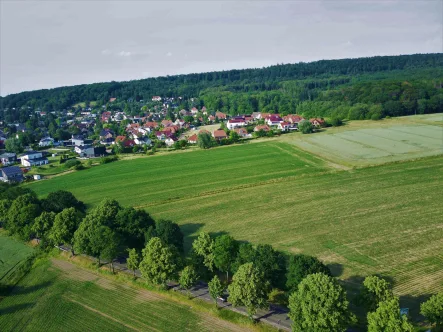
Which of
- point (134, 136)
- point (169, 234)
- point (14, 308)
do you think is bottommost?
point (14, 308)

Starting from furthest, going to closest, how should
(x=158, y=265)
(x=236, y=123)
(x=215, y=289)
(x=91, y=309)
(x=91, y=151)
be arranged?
(x=236, y=123) → (x=91, y=151) → (x=158, y=265) → (x=91, y=309) → (x=215, y=289)

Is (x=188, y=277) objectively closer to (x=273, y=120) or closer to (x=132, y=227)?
(x=132, y=227)

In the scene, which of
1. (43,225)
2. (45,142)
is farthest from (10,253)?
(45,142)

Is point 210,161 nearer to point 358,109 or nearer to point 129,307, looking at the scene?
point 129,307

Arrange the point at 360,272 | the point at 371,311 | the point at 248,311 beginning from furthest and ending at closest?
1. the point at 360,272
2. the point at 248,311
3. the point at 371,311

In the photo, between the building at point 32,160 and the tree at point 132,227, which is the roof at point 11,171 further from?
the tree at point 132,227

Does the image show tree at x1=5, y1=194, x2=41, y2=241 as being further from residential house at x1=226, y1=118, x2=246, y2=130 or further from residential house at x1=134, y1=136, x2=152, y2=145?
residential house at x1=226, y1=118, x2=246, y2=130

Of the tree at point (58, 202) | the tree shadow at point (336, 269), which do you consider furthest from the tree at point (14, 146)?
the tree shadow at point (336, 269)

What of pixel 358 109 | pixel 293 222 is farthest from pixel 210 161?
pixel 358 109
